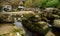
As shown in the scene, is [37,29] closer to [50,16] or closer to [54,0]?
[50,16]

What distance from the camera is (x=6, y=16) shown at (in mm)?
7703

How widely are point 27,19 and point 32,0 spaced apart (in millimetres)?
7812

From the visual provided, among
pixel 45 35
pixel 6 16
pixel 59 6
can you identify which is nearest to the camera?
pixel 6 16

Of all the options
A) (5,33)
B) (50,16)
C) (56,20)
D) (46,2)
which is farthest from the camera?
(46,2)

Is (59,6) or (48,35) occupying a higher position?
(59,6)

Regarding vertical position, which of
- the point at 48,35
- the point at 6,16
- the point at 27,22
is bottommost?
the point at 48,35

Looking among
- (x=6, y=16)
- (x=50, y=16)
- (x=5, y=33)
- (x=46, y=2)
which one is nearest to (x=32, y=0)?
(x=46, y=2)

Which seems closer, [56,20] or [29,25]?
[29,25]

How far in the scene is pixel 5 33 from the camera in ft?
18.5

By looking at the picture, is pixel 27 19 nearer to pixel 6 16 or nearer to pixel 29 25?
pixel 29 25

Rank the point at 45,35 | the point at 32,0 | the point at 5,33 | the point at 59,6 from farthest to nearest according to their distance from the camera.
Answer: the point at 32,0 → the point at 59,6 → the point at 45,35 → the point at 5,33

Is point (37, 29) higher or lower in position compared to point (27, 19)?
lower

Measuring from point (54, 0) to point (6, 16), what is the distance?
6843mm

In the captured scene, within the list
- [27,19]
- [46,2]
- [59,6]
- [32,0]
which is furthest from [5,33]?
[32,0]
